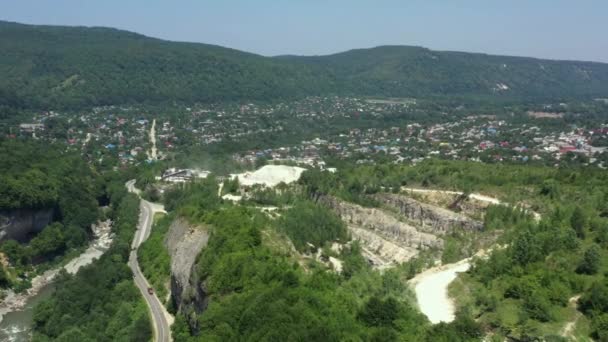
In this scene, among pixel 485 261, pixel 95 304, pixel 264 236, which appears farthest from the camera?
pixel 95 304

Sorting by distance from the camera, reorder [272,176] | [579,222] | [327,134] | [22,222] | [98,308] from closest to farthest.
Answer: [579,222], [98,308], [22,222], [272,176], [327,134]

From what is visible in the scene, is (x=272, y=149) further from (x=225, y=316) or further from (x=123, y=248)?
(x=225, y=316)

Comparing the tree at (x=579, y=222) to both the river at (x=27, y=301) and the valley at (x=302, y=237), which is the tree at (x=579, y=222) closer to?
the valley at (x=302, y=237)

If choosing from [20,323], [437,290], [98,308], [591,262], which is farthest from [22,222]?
[591,262]

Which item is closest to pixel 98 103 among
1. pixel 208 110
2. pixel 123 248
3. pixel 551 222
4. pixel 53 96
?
pixel 53 96

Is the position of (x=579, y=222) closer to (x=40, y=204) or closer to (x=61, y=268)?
(x=61, y=268)

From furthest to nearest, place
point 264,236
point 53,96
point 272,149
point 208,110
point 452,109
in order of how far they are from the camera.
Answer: point 452,109 → point 208,110 → point 53,96 → point 272,149 → point 264,236

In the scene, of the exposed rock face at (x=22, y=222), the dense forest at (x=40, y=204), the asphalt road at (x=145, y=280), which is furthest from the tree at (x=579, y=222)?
the exposed rock face at (x=22, y=222)
